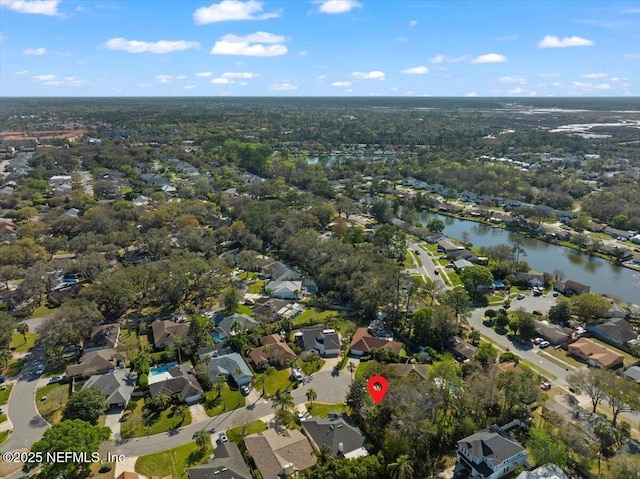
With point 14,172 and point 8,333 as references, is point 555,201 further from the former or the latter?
point 14,172

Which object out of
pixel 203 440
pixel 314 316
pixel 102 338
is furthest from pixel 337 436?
pixel 102 338

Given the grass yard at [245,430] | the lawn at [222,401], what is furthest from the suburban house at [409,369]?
the lawn at [222,401]

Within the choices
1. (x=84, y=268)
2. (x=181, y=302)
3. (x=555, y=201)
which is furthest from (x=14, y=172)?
(x=555, y=201)

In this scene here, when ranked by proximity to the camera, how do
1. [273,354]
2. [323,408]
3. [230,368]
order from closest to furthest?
[323,408] < [230,368] < [273,354]

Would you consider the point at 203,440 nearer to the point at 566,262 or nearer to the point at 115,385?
the point at 115,385

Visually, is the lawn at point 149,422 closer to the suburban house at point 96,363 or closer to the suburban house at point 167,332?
the suburban house at point 96,363

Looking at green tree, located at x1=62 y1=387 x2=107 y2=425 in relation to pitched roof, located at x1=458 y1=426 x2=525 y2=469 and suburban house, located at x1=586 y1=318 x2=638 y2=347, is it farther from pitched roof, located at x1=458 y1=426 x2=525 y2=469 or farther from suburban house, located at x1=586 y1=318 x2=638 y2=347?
suburban house, located at x1=586 y1=318 x2=638 y2=347
